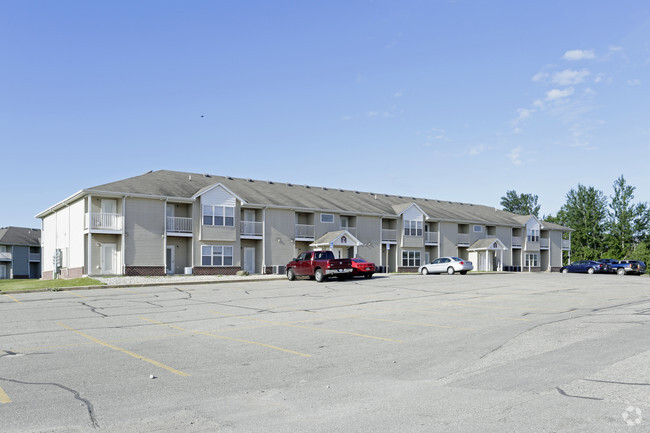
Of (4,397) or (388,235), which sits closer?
(4,397)

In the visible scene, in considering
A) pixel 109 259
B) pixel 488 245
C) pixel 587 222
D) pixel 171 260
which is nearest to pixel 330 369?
pixel 109 259

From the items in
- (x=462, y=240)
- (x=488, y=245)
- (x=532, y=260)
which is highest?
(x=462, y=240)

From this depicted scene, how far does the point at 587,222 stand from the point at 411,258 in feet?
172

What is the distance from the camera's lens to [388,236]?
5009 centimetres

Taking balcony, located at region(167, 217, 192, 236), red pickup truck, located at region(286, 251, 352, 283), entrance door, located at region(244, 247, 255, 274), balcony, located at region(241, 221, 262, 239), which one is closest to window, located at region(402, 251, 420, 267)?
entrance door, located at region(244, 247, 255, 274)

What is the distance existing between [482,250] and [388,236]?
12.3 m

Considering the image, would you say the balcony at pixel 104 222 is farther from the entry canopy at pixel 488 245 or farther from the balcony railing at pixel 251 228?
the entry canopy at pixel 488 245

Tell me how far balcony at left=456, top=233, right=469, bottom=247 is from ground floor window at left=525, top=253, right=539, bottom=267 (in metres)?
10.6

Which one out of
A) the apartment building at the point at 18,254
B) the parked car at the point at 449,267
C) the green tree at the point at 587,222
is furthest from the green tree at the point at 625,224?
the apartment building at the point at 18,254

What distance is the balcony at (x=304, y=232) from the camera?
43.9 m

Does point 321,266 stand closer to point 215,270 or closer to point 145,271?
point 215,270

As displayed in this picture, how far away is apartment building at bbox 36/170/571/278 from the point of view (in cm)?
3588

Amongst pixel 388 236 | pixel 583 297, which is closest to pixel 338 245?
pixel 388 236

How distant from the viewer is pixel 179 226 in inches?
1497
